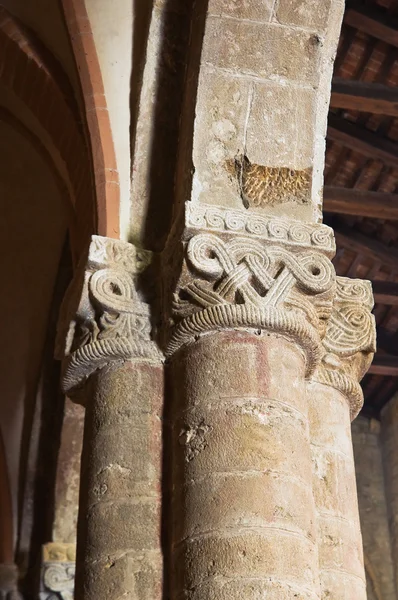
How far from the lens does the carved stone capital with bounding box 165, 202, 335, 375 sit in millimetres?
2652

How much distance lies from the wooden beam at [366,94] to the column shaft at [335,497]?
10.4ft

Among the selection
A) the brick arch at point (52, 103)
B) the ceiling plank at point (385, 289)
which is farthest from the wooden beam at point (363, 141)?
the brick arch at point (52, 103)

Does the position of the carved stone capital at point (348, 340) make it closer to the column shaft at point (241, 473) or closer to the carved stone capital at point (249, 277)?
the carved stone capital at point (249, 277)

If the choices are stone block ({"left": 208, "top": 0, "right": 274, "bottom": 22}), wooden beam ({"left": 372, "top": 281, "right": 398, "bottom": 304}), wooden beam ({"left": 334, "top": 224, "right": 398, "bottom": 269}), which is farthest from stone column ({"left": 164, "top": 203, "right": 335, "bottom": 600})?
wooden beam ({"left": 372, "top": 281, "right": 398, "bottom": 304})

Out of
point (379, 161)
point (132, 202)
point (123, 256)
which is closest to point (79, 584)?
point (123, 256)

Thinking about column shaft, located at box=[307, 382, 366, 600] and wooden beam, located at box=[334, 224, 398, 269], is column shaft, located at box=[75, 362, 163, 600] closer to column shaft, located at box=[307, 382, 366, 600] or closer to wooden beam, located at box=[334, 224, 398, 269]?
column shaft, located at box=[307, 382, 366, 600]

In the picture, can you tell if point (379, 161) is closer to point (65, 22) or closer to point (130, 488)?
point (65, 22)

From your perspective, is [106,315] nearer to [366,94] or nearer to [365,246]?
[366,94]

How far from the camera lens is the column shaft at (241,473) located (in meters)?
2.22

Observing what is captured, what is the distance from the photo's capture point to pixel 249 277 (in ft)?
8.82

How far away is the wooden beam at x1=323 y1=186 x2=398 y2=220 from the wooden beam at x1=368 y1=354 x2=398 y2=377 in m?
Result: 2.59

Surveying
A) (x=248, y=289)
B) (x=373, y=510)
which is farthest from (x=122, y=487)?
(x=373, y=510)

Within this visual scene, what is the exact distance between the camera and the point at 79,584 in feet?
8.15

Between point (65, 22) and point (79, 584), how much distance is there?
209cm
